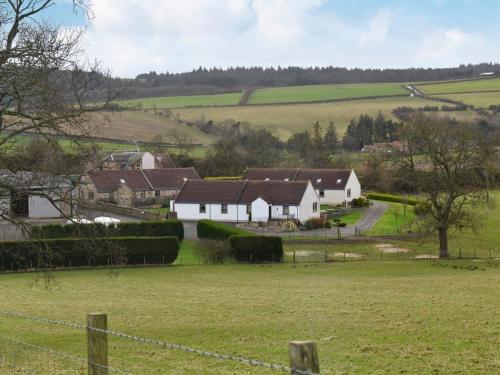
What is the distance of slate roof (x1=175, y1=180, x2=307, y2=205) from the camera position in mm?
66500

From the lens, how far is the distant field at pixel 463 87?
180 meters

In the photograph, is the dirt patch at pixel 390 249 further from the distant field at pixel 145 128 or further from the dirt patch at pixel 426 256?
the distant field at pixel 145 128

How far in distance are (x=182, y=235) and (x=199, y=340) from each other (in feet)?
119

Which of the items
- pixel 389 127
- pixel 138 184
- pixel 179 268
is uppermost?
pixel 389 127

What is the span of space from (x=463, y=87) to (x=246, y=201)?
133238mm

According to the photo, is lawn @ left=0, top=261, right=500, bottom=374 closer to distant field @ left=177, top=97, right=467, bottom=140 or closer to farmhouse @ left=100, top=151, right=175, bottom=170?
farmhouse @ left=100, top=151, right=175, bottom=170

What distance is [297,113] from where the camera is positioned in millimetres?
164000

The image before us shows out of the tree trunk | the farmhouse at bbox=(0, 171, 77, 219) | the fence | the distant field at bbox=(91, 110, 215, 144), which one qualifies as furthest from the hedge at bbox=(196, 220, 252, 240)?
the distant field at bbox=(91, 110, 215, 144)

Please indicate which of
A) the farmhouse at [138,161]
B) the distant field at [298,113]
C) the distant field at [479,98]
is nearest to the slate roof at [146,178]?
the farmhouse at [138,161]

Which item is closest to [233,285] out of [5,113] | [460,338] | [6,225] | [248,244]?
[248,244]

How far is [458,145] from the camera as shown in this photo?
155 feet

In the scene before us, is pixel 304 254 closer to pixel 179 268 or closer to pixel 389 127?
pixel 179 268

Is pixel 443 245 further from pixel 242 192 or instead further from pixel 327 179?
pixel 327 179

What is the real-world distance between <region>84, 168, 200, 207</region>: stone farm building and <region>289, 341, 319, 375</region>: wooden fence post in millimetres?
70232
